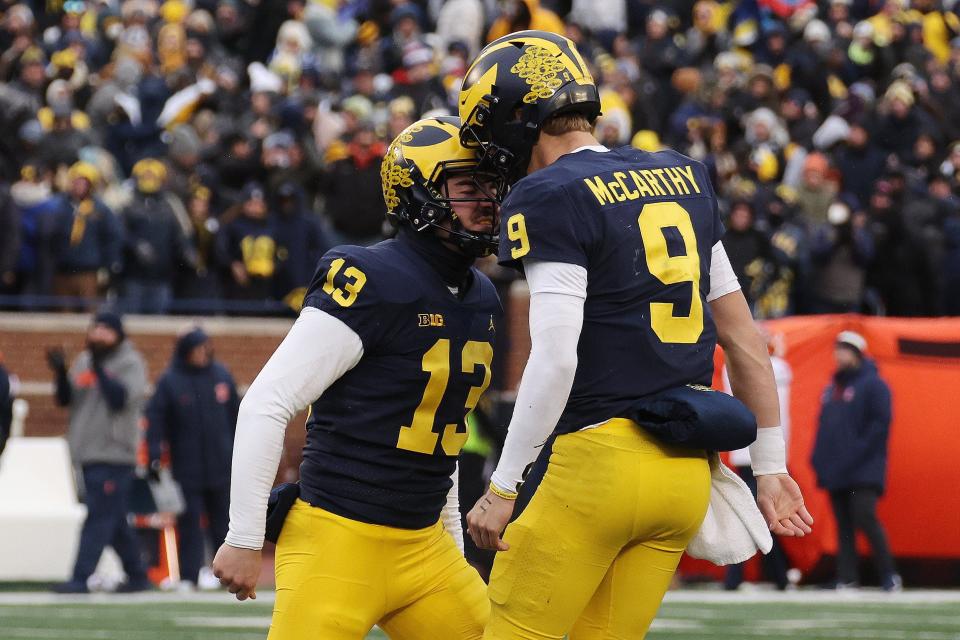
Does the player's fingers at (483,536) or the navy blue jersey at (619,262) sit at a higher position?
the navy blue jersey at (619,262)

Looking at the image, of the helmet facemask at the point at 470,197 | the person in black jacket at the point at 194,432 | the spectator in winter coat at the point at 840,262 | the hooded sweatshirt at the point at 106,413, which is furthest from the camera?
the spectator in winter coat at the point at 840,262

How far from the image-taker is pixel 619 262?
4.12 m

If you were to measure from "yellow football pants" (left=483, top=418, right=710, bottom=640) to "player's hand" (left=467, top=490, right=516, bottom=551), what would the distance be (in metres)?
0.08

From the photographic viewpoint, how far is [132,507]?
12.7 metres

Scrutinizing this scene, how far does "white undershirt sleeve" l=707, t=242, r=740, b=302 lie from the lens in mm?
4379

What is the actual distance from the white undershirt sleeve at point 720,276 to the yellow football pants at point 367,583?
2.88 feet

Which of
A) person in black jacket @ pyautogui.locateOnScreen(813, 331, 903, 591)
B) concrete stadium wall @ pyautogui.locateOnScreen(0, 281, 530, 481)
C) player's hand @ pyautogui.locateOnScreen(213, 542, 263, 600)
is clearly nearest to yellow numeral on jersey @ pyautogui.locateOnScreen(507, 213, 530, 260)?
player's hand @ pyautogui.locateOnScreen(213, 542, 263, 600)

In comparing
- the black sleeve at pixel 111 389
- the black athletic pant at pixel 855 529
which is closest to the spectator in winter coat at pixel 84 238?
the black sleeve at pixel 111 389

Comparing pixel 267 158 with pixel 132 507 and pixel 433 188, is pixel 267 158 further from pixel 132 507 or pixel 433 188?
pixel 433 188

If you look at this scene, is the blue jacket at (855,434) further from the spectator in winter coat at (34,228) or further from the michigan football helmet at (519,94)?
the michigan football helmet at (519,94)

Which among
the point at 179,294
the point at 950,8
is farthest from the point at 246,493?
the point at 950,8

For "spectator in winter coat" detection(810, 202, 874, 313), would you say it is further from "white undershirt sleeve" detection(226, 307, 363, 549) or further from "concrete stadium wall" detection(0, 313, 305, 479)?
"white undershirt sleeve" detection(226, 307, 363, 549)

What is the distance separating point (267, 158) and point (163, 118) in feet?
5.40

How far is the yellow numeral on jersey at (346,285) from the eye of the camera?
433 centimetres
